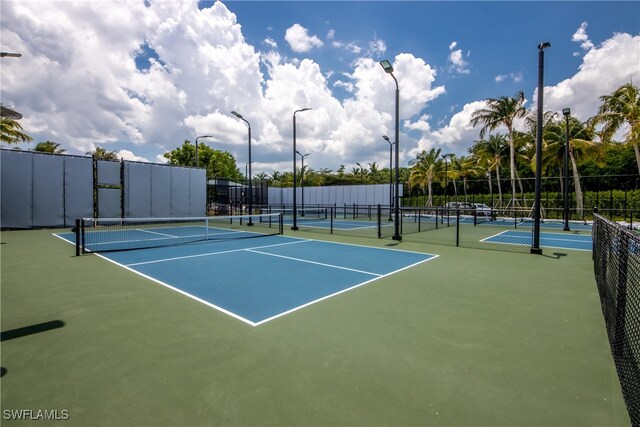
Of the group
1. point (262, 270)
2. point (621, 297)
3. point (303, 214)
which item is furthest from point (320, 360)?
point (303, 214)

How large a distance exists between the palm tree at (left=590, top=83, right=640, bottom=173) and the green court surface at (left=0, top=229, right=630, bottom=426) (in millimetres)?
25012

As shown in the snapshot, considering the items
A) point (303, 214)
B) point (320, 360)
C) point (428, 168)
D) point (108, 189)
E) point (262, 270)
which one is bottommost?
point (320, 360)

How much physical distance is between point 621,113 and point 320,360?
31454 millimetres

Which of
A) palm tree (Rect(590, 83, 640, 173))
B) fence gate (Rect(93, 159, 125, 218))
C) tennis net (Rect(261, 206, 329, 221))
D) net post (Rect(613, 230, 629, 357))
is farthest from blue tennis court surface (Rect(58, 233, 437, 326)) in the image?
palm tree (Rect(590, 83, 640, 173))

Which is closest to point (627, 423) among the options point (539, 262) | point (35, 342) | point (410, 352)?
point (410, 352)

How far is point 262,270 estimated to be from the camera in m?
8.08

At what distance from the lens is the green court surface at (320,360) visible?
8.98 ft

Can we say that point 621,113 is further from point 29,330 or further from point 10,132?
point 10,132

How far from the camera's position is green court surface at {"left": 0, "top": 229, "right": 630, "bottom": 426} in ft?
8.98

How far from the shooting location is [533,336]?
169 inches

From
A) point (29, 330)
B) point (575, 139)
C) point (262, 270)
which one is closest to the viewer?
point (29, 330)

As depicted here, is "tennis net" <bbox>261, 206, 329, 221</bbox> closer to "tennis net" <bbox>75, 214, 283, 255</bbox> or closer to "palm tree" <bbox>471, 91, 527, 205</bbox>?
"tennis net" <bbox>75, 214, 283, 255</bbox>

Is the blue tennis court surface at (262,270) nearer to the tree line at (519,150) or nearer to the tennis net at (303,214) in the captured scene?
the tree line at (519,150)

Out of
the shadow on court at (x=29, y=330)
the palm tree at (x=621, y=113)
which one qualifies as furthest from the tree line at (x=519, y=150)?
the shadow on court at (x=29, y=330)
